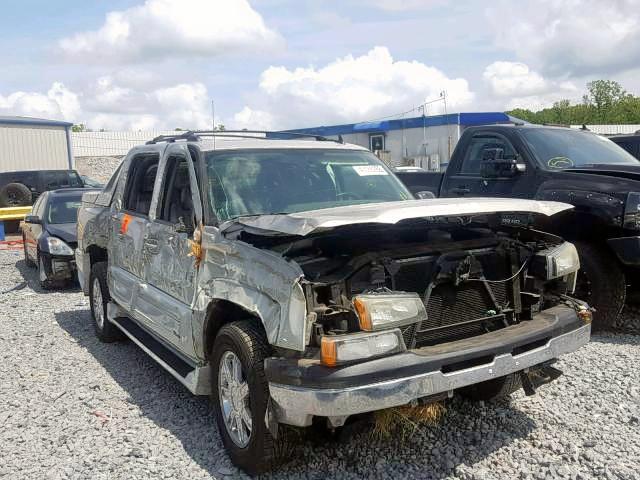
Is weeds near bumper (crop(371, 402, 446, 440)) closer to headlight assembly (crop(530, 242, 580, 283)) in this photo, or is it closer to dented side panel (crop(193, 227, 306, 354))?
dented side panel (crop(193, 227, 306, 354))

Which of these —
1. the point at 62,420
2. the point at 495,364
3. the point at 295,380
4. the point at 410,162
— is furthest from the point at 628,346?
the point at 410,162

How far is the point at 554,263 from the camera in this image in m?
3.85

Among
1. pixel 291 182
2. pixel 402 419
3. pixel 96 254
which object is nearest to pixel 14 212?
pixel 96 254

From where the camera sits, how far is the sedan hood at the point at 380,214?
3.07m

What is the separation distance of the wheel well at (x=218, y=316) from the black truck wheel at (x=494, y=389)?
1661 millimetres

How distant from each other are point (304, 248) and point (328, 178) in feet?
4.35

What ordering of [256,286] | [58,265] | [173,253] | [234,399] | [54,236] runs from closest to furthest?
[256,286], [234,399], [173,253], [58,265], [54,236]

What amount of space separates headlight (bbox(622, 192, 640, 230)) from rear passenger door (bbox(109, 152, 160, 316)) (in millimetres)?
4069

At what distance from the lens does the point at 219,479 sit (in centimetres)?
348

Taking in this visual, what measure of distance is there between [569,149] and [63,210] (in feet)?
25.5

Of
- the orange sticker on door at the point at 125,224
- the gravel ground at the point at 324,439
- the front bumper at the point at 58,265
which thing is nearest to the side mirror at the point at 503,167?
the gravel ground at the point at 324,439

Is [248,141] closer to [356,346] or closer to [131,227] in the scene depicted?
[131,227]

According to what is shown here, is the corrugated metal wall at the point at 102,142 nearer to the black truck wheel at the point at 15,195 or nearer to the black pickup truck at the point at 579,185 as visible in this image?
the black truck wheel at the point at 15,195

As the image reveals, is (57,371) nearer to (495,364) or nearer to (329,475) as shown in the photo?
(329,475)
